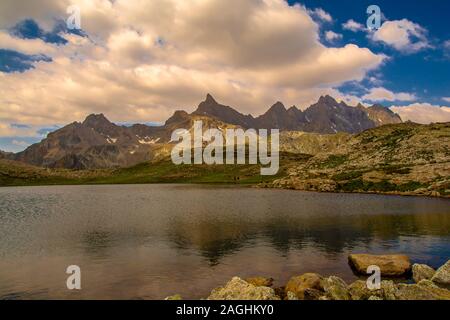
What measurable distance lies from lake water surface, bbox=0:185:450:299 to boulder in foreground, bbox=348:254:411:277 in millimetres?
1530

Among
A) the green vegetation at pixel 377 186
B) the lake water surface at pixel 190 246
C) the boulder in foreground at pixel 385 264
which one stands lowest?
the lake water surface at pixel 190 246

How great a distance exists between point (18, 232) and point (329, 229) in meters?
60.3

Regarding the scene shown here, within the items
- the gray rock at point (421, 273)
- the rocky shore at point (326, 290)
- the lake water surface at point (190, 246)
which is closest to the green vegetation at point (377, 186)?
the lake water surface at point (190, 246)

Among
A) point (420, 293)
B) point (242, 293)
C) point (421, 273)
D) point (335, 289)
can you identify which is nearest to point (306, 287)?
point (335, 289)

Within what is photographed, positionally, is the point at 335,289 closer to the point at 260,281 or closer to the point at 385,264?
the point at 260,281

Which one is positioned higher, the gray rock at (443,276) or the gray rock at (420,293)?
the gray rock at (420,293)

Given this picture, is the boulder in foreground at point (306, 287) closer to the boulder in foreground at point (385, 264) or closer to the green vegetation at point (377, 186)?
the boulder in foreground at point (385, 264)

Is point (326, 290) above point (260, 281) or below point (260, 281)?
above

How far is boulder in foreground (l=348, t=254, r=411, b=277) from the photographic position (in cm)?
4369

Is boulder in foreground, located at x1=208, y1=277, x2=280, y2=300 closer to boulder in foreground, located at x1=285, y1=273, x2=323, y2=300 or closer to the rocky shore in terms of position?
the rocky shore

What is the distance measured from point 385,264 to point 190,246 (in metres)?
28.4

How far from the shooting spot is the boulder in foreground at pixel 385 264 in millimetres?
43688

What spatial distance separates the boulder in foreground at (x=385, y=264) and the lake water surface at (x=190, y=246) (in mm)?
1530

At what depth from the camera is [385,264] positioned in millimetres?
44406
